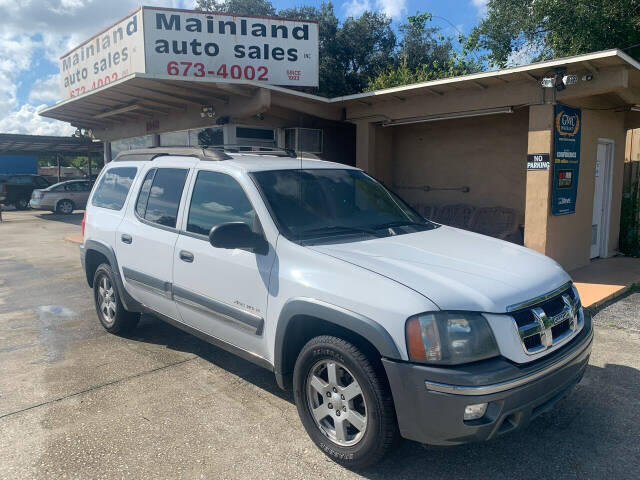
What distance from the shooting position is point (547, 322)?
292cm

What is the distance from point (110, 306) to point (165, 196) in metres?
1.62

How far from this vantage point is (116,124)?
1423cm

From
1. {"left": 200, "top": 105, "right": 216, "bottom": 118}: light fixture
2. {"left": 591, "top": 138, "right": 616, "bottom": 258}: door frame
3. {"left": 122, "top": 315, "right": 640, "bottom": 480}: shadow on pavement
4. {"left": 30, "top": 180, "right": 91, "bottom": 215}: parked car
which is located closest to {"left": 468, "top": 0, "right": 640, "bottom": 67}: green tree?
{"left": 591, "top": 138, "right": 616, "bottom": 258}: door frame

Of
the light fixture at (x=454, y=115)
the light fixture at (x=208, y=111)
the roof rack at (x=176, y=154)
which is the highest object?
the light fixture at (x=208, y=111)

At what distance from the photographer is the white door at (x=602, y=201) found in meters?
8.98

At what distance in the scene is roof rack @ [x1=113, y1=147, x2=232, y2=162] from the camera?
13.7 ft

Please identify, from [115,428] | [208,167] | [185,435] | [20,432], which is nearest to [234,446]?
[185,435]

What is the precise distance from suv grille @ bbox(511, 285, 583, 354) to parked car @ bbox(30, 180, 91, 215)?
21.1m

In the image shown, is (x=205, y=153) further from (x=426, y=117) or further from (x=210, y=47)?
(x=210, y=47)

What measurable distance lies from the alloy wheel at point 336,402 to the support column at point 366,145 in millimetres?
7113

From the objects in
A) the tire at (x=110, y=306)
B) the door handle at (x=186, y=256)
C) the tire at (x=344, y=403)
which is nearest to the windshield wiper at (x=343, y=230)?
the tire at (x=344, y=403)

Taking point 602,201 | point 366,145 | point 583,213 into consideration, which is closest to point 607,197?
point 602,201

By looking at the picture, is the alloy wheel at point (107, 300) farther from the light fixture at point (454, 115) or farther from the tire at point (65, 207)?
the tire at point (65, 207)

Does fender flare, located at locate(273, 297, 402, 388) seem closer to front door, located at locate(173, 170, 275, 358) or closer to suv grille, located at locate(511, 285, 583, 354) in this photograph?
front door, located at locate(173, 170, 275, 358)
